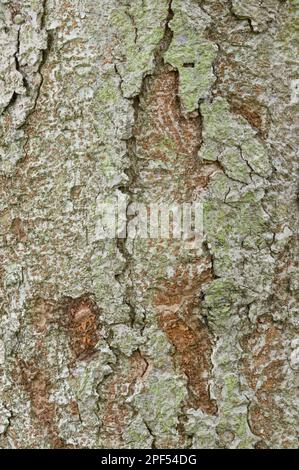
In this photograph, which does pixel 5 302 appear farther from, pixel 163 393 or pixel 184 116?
pixel 184 116

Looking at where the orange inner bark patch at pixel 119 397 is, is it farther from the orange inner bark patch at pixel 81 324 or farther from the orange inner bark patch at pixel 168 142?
the orange inner bark patch at pixel 168 142

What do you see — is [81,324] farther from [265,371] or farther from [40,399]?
[265,371]

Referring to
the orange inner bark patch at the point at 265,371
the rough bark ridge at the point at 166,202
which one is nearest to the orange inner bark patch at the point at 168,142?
the rough bark ridge at the point at 166,202

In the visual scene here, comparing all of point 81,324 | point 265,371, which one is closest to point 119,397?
point 81,324

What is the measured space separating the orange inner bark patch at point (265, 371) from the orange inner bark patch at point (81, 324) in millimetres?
285

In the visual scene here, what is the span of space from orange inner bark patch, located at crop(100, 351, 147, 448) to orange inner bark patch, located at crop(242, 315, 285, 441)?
202 millimetres

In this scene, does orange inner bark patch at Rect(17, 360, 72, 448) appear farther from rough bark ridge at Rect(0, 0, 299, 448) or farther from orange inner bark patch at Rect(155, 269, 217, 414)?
orange inner bark patch at Rect(155, 269, 217, 414)

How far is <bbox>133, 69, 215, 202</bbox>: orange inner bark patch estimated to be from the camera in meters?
1.19

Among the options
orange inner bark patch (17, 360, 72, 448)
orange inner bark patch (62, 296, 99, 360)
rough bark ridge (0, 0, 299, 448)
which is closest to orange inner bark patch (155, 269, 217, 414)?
rough bark ridge (0, 0, 299, 448)

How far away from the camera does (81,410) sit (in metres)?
1.22

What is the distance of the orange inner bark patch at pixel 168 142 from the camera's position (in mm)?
1188

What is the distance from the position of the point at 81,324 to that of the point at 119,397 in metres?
0.15

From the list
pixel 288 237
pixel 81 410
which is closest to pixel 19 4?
pixel 288 237
